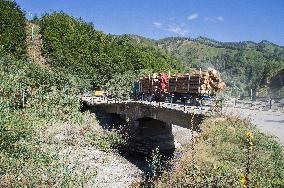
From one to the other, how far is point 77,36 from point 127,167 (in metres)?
62.1

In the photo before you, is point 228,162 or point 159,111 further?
point 159,111

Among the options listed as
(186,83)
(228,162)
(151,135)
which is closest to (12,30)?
(151,135)


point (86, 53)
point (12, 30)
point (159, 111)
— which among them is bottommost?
point (159, 111)

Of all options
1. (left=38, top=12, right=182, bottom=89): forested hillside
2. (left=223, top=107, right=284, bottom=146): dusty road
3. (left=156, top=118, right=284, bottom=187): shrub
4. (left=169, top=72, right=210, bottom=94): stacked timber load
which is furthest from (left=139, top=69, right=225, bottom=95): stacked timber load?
(left=38, top=12, right=182, bottom=89): forested hillside

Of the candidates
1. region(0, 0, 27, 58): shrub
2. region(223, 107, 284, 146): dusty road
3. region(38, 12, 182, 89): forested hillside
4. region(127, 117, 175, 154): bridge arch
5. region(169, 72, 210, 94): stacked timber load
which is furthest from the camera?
region(38, 12, 182, 89): forested hillside

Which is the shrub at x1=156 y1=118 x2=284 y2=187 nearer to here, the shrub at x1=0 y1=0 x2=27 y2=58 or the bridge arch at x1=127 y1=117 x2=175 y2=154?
the bridge arch at x1=127 y1=117 x2=175 y2=154

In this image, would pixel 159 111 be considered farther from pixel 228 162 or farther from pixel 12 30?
pixel 12 30

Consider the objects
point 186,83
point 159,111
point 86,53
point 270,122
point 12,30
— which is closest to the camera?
A: point 270,122

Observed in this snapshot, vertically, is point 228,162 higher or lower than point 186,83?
lower

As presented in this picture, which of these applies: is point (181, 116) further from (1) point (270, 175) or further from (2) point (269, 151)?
(1) point (270, 175)

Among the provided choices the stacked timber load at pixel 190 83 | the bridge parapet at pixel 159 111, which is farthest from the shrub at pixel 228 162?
the stacked timber load at pixel 190 83

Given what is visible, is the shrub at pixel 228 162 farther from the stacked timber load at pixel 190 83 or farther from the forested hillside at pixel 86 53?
the forested hillside at pixel 86 53

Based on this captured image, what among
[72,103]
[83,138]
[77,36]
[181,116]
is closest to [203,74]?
[181,116]

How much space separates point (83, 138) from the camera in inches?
1612
